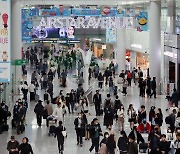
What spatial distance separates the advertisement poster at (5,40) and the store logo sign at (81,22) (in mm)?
19364

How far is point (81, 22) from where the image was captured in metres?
39.0

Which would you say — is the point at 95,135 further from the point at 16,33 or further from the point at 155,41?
the point at 155,41

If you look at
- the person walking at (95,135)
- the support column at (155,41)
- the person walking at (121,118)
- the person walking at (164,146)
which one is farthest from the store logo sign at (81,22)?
the person walking at (164,146)

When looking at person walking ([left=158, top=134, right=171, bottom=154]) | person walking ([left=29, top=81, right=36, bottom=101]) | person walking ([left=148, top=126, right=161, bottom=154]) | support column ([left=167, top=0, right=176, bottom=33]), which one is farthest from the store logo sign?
person walking ([left=158, top=134, right=171, bottom=154])

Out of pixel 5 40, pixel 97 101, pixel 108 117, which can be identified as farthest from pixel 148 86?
pixel 5 40

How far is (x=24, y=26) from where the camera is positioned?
140 feet

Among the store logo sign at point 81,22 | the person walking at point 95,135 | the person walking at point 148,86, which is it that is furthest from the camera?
the store logo sign at point 81,22

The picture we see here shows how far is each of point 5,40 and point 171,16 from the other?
1947cm

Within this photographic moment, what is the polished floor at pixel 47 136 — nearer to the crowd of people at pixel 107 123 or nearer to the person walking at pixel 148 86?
the crowd of people at pixel 107 123

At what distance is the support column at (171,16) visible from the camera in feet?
121

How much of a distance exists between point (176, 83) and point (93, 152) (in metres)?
15.5

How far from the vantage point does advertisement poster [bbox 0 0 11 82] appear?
63.1ft

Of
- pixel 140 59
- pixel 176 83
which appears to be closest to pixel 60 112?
pixel 176 83

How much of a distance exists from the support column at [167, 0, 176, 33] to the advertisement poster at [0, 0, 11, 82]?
61.8 feet
